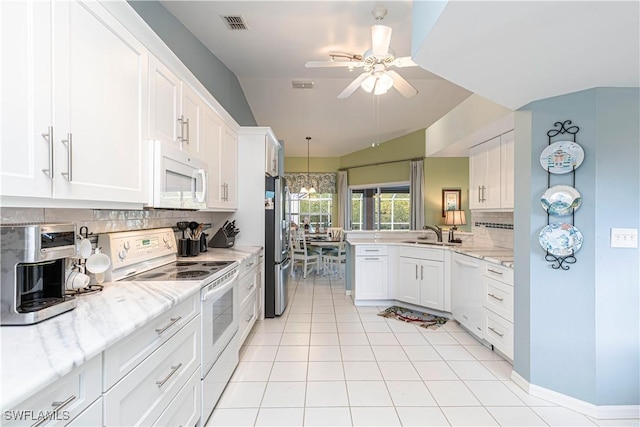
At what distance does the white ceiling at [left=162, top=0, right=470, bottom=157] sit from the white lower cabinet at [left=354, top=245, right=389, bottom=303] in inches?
91.5

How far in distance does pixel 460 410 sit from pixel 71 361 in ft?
6.92

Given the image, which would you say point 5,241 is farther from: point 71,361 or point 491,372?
point 491,372

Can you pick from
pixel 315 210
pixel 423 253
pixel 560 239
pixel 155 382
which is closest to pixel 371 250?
pixel 423 253

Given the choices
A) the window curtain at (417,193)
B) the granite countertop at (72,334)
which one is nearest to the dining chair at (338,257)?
the window curtain at (417,193)

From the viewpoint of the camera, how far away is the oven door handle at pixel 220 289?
180cm

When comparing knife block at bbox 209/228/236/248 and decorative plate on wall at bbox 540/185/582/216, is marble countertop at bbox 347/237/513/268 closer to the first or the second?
decorative plate on wall at bbox 540/185/582/216

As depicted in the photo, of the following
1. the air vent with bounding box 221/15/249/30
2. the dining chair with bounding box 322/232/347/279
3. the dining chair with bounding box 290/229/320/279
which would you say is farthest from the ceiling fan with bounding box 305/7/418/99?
the dining chair with bounding box 290/229/320/279

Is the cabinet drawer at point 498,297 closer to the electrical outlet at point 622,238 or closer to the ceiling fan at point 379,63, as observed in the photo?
the electrical outlet at point 622,238

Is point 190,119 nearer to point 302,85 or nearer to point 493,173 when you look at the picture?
point 302,85

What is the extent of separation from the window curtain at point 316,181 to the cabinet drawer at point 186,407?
7.10m

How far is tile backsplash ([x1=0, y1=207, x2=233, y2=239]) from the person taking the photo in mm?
1347

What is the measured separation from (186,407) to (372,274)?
2.93m

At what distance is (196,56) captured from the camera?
10.0ft

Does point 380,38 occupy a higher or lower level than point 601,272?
higher
